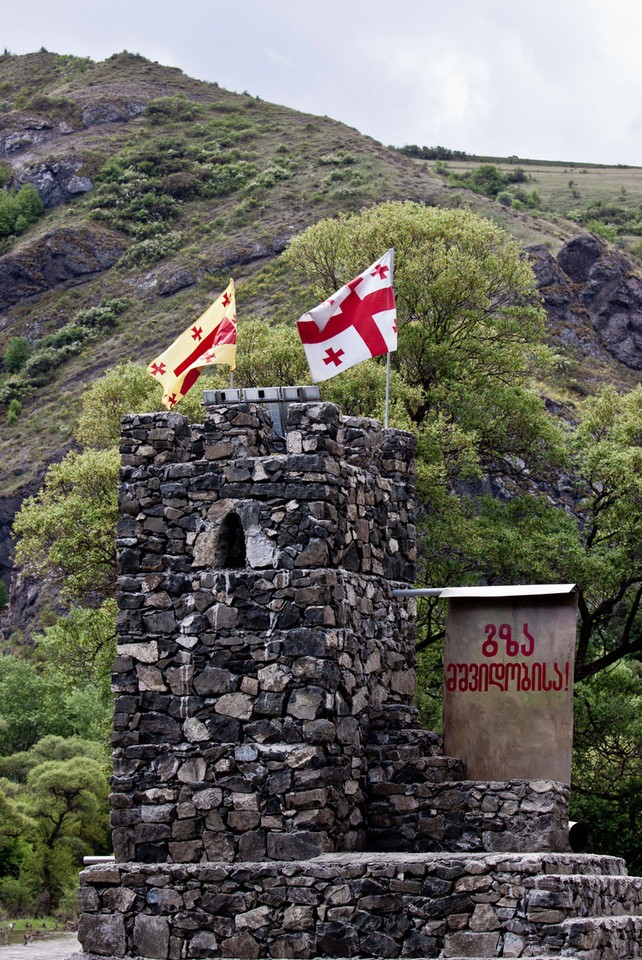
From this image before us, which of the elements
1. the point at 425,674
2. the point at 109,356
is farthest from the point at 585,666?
the point at 109,356

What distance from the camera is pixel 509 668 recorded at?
1566 centimetres

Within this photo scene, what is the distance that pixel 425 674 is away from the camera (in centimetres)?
2731

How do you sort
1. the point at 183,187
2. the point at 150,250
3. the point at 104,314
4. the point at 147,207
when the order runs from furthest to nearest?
the point at 183,187 < the point at 147,207 < the point at 150,250 < the point at 104,314

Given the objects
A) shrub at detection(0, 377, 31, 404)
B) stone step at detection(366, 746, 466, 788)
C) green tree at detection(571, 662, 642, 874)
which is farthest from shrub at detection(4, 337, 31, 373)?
stone step at detection(366, 746, 466, 788)

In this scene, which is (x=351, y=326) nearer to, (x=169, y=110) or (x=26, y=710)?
(x=26, y=710)

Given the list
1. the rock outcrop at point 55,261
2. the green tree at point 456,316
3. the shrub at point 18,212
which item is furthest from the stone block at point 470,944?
the shrub at point 18,212

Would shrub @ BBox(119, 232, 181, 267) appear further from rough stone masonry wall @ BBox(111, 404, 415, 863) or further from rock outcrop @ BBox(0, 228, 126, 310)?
rough stone masonry wall @ BBox(111, 404, 415, 863)

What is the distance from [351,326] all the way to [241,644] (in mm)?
4442

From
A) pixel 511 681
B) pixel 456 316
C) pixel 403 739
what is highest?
pixel 456 316

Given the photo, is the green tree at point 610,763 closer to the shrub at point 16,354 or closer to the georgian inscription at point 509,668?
the georgian inscription at point 509,668

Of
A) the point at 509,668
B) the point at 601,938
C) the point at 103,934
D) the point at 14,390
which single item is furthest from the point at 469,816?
the point at 14,390

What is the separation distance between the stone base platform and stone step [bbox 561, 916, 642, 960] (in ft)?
0.03

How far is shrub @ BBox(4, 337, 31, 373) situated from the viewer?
86.1 m

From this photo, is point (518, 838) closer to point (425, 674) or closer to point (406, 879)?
point (406, 879)
